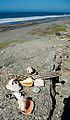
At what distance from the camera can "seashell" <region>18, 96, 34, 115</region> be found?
2510mm

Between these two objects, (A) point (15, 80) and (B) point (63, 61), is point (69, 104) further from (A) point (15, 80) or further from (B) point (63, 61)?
(B) point (63, 61)

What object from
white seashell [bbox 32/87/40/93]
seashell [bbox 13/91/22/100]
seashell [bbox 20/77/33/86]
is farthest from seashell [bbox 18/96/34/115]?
seashell [bbox 20/77/33/86]

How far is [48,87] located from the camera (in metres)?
3.38

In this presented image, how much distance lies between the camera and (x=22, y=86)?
3.35 meters

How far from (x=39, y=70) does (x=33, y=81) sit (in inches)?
31.2

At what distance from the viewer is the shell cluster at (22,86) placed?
2.55 metres

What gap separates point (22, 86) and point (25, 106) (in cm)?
88

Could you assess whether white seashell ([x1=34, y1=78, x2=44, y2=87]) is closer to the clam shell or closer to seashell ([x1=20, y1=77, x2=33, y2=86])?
seashell ([x1=20, y1=77, x2=33, y2=86])

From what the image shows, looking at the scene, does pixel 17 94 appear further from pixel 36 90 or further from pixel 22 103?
pixel 36 90

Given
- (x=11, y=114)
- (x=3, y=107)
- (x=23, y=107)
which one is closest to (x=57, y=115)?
(x=23, y=107)

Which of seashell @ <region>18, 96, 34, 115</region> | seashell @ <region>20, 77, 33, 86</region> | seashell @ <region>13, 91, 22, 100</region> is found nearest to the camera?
seashell @ <region>18, 96, 34, 115</region>

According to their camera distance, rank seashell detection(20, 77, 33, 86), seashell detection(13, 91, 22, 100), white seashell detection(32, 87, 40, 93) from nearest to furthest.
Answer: seashell detection(13, 91, 22, 100) → white seashell detection(32, 87, 40, 93) → seashell detection(20, 77, 33, 86)

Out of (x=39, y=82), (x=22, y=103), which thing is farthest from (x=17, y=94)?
(x=39, y=82)

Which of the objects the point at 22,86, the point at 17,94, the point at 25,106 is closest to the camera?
the point at 25,106
